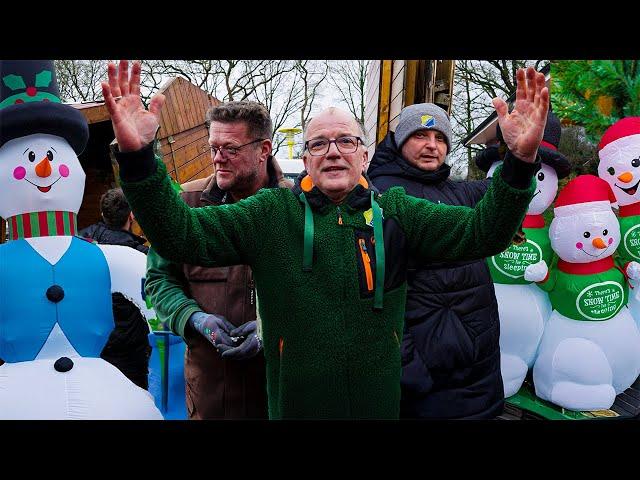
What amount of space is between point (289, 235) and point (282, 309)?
21 centimetres

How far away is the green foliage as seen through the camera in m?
3.96

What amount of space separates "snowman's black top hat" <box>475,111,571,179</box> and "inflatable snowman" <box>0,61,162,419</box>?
7.77 feet

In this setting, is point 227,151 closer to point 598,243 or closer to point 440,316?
point 440,316

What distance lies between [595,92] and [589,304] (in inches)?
63.9

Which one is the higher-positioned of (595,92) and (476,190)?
(595,92)

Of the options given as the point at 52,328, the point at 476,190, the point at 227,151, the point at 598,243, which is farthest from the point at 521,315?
the point at 52,328

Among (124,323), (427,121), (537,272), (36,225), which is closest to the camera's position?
(36,225)

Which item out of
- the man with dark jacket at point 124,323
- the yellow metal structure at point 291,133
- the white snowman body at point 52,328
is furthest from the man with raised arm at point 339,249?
the yellow metal structure at point 291,133

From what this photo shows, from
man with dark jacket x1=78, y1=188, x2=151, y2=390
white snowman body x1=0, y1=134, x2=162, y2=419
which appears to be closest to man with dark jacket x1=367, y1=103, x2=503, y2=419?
white snowman body x1=0, y1=134, x2=162, y2=419

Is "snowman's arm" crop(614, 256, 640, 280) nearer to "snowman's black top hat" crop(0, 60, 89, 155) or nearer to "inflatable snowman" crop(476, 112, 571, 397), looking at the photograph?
"inflatable snowman" crop(476, 112, 571, 397)

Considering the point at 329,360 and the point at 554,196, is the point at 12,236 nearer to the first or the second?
the point at 329,360

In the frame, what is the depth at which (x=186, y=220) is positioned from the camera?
150cm

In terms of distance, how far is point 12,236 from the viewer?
2391 mm
